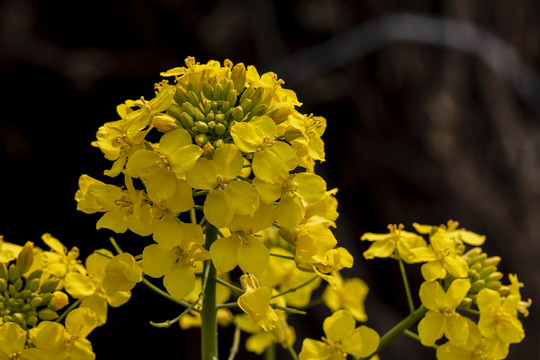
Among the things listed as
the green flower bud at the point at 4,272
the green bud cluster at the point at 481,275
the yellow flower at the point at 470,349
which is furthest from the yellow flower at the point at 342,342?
the green flower bud at the point at 4,272

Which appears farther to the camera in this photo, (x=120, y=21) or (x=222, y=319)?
(x=120, y=21)

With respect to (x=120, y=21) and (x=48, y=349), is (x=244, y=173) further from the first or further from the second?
(x=120, y=21)

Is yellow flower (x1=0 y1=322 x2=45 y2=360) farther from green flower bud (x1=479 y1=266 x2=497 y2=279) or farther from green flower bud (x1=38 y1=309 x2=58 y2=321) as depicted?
green flower bud (x1=479 y1=266 x2=497 y2=279)

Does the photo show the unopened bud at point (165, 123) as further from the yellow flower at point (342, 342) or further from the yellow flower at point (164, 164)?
the yellow flower at point (342, 342)

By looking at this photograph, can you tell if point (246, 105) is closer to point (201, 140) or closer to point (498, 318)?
point (201, 140)

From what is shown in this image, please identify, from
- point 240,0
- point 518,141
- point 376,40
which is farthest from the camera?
point 518,141

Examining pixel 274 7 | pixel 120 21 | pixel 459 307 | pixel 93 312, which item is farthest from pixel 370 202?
pixel 93 312
